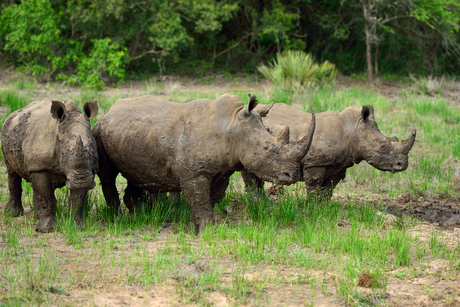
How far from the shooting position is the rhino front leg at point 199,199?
5.88 metres

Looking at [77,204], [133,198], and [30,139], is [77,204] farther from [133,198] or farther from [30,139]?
[133,198]

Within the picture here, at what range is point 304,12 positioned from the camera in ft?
70.8

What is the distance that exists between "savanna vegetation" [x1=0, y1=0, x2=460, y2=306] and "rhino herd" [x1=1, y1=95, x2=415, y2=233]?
0.37 meters

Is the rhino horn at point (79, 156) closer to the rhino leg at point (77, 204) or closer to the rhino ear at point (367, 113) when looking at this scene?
the rhino leg at point (77, 204)

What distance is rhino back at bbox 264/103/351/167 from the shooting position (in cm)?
707

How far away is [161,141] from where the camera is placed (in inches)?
238

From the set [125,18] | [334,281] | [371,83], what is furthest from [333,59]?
[334,281]

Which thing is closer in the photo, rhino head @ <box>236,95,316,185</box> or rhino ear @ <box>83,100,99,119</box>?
rhino head @ <box>236,95,316,185</box>

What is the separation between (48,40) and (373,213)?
13.4 m

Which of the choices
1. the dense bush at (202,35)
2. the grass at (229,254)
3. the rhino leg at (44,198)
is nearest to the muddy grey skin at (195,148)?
the grass at (229,254)

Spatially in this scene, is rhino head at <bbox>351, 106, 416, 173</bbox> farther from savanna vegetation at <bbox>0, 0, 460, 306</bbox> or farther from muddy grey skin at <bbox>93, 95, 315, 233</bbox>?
muddy grey skin at <bbox>93, 95, 315, 233</bbox>

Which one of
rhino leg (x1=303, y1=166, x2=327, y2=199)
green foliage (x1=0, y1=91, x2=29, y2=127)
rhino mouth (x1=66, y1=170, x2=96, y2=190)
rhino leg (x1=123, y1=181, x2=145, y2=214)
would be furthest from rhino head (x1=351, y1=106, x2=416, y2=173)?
green foliage (x1=0, y1=91, x2=29, y2=127)

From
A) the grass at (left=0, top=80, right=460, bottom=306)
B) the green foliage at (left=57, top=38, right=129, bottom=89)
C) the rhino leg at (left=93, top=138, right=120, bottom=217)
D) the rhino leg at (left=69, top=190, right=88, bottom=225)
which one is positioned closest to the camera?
the grass at (left=0, top=80, right=460, bottom=306)

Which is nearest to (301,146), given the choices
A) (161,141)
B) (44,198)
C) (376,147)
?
(161,141)
